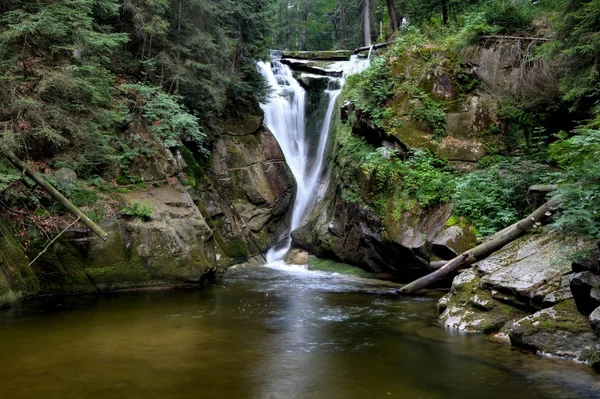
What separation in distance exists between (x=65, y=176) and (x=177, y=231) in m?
2.88

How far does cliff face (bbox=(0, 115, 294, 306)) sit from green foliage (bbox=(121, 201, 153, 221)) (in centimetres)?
15

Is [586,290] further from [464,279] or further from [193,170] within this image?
[193,170]

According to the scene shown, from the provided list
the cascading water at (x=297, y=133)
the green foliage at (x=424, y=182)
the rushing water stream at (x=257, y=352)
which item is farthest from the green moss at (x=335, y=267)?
the rushing water stream at (x=257, y=352)

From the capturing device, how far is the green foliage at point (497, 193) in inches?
415

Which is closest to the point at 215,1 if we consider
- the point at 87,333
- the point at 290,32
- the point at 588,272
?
the point at 87,333

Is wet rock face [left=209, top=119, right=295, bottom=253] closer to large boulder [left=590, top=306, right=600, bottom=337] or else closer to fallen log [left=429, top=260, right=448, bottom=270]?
fallen log [left=429, top=260, right=448, bottom=270]

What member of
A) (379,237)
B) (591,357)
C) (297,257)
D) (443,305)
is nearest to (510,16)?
(379,237)

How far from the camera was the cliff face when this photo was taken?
10000 millimetres

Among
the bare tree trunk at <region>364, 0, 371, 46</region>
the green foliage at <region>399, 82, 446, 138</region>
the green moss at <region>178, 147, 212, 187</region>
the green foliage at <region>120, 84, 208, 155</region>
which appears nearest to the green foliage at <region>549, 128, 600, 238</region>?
the green foliage at <region>399, 82, 446, 138</region>

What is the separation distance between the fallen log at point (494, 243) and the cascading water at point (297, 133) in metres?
8.35

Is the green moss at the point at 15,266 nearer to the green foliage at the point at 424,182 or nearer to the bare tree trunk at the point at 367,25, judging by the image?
the green foliage at the point at 424,182

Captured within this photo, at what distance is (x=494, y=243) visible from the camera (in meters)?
9.41

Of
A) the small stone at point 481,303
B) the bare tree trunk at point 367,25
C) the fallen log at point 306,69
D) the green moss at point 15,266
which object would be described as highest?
the bare tree trunk at point 367,25

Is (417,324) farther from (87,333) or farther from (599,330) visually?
(87,333)
